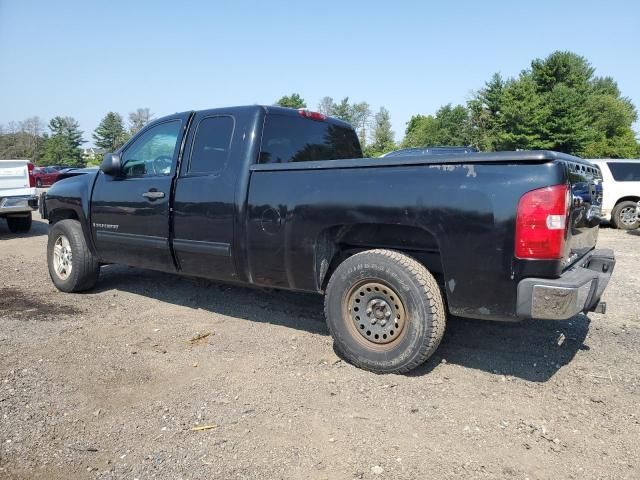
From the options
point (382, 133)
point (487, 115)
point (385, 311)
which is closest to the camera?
point (385, 311)

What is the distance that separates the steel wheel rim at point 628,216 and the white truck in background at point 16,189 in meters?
13.8

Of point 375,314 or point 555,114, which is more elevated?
point 555,114

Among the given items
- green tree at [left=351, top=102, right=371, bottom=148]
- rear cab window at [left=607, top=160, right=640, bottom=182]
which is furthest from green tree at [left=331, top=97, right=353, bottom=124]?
rear cab window at [left=607, top=160, right=640, bottom=182]

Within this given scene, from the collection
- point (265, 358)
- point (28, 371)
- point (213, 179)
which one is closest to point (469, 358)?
point (265, 358)

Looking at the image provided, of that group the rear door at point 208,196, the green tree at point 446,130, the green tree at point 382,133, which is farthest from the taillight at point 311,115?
the green tree at point 382,133

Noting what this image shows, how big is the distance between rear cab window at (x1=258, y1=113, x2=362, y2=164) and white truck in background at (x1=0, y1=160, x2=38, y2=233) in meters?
7.89

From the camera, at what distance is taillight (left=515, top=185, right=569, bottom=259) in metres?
2.78

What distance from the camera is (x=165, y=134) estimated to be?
16.0 ft

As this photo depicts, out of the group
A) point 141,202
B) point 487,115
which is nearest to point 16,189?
point 141,202

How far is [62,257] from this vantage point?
19.1ft

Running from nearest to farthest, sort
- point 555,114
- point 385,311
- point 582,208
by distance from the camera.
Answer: point 582,208 < point 385,311 < point 555,114

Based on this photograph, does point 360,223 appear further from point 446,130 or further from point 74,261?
point 446,130

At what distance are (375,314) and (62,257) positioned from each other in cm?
420

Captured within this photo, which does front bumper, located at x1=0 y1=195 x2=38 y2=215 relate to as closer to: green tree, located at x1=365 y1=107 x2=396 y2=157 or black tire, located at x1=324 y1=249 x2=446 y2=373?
black tire, located at x1=324 y1=249 x2=446 y2=373
